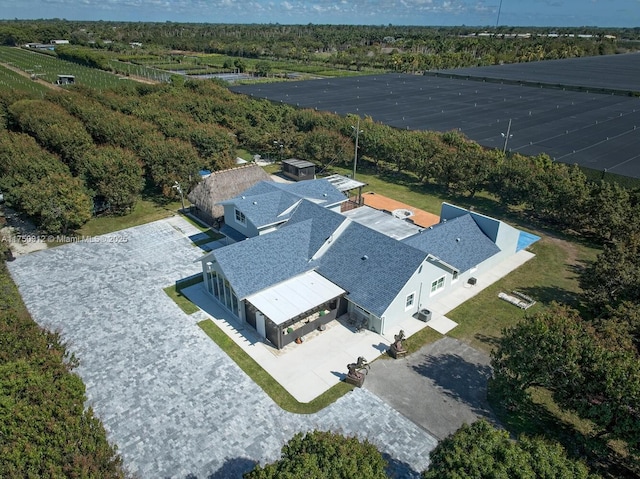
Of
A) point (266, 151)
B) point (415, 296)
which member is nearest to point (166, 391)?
point (415, 296)

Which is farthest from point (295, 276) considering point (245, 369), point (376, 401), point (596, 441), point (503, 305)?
point (596, 441)

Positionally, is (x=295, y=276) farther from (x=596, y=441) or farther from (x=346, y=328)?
(x=596, y=441)

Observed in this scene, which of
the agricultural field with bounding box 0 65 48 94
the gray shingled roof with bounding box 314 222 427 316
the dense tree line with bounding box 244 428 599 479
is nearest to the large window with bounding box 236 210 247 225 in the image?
the gray shingled roof with bounding box 314 222 427 316

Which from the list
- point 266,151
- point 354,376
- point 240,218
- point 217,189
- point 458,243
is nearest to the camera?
point 354,376

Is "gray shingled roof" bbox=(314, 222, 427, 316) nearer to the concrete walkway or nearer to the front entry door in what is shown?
the concrete walkway

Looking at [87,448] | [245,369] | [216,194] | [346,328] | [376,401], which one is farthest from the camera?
[216,194]

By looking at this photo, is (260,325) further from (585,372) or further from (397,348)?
(585,372)
